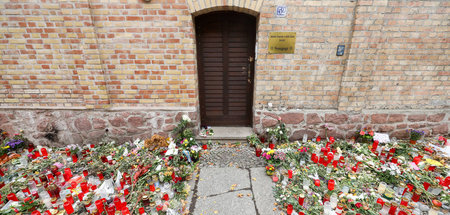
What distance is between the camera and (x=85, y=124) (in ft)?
12.0

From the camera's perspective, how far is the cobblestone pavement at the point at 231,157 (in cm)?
331

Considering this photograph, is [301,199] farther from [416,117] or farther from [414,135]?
[416,117]

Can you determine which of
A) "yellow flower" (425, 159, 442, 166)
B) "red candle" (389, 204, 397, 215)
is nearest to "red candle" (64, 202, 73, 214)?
"red candle" (389, 204, 397, 215)

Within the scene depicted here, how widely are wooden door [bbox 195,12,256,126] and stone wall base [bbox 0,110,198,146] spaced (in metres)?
0.64

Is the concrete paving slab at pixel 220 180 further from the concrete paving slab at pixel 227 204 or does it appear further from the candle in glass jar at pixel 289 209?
the candle in glass jar at pixel 289 209

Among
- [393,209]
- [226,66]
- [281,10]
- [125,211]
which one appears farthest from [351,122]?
[125,211]

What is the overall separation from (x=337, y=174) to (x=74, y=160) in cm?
448

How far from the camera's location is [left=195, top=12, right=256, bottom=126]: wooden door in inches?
143

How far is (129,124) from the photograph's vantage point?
3.70 meters

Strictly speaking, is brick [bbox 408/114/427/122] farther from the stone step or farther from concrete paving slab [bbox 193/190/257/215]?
concrete paving slab [bbox 193/190/257/215]

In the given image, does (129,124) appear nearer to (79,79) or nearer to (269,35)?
(79,79)

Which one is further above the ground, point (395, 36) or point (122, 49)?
point (395, 36)

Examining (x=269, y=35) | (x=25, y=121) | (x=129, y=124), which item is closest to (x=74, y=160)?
(x=129, y=124)

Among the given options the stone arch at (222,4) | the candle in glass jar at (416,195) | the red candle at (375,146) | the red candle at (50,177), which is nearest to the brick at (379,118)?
the red candle at (375,146)
